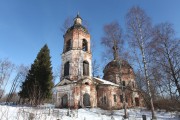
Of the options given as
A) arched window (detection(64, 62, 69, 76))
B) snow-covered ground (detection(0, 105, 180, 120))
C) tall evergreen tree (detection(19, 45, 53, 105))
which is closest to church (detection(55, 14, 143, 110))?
arched window (detection(64, 62, 69, 76))

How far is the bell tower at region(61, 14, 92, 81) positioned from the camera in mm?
24527

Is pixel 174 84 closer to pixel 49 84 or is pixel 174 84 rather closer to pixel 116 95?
pixel 116 95

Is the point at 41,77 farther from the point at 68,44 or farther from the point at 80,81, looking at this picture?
the point at 68,44

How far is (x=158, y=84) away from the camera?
16.2 meters

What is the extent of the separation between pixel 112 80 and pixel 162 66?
18.2m

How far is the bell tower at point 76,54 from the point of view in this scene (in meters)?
24.5

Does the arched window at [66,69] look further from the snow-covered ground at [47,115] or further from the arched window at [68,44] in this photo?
the snow-covered ground at [47,115]

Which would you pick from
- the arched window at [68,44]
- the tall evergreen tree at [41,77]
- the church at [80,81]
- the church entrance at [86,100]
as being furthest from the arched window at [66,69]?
the church entrance at [86,100]

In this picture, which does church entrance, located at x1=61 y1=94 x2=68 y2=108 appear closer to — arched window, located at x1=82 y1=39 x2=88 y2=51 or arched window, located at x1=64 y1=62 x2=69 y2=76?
arched window, located at x1=64 y1=62 x2=69 y2=76

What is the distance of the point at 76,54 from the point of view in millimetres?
25234

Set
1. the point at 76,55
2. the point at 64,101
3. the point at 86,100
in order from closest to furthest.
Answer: the point at 86,100
the point at 64,101
the point at 76,55

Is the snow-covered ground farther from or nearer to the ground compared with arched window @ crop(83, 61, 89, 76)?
nearer to the ground

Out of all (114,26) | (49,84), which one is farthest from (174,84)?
(49,84)

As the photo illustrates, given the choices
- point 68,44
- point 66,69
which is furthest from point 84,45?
point 66,69
